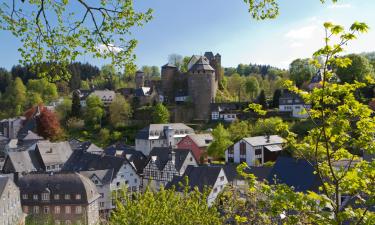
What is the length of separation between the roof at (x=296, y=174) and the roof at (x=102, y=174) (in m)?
13.5

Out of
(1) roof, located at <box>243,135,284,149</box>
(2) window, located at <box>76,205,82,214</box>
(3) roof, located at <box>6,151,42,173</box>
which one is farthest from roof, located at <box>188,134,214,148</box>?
(2) window, located at <box>76,205,82,214</box>

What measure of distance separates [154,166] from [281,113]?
76.6ft

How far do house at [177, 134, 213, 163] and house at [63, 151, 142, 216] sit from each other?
9250 mm

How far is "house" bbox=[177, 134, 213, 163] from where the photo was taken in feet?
150

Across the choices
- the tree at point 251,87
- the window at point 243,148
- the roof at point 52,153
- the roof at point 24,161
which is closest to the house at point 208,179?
the window at point 243,148

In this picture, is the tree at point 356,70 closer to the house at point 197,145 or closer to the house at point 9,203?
the house at point 197,145

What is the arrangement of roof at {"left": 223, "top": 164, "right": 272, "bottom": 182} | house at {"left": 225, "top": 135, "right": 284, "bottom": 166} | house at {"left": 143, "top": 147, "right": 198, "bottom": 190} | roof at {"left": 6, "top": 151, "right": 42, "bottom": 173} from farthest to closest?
house at {"left": 225, "top": 135, "right": 284, "bottom": 166} → roof at {"left": 6, "top": 151, "right": 42, "bottom": 173} → house at {"left": 143, "top": 147, "right": 198, "bottom": 190} → roof at {"left": 223, "top": 164, "right": 272, "bottom": 182}

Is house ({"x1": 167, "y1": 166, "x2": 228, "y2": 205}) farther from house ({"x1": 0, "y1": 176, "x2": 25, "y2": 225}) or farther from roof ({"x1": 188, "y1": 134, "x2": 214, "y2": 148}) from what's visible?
roof ({"x1": 188, "y1": 134, "x2": 214, "y2": 148})

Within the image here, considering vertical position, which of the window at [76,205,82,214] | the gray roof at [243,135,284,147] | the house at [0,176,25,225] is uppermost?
the gray roof at [243,135,284,147]

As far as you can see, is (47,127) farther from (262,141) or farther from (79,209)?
(79,209)

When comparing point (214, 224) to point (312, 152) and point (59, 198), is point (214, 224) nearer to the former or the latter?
point (312, 152)

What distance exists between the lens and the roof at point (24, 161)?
3911cm

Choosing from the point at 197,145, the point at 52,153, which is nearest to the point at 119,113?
the point at 52,153

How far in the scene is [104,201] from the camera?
34.2 meters
